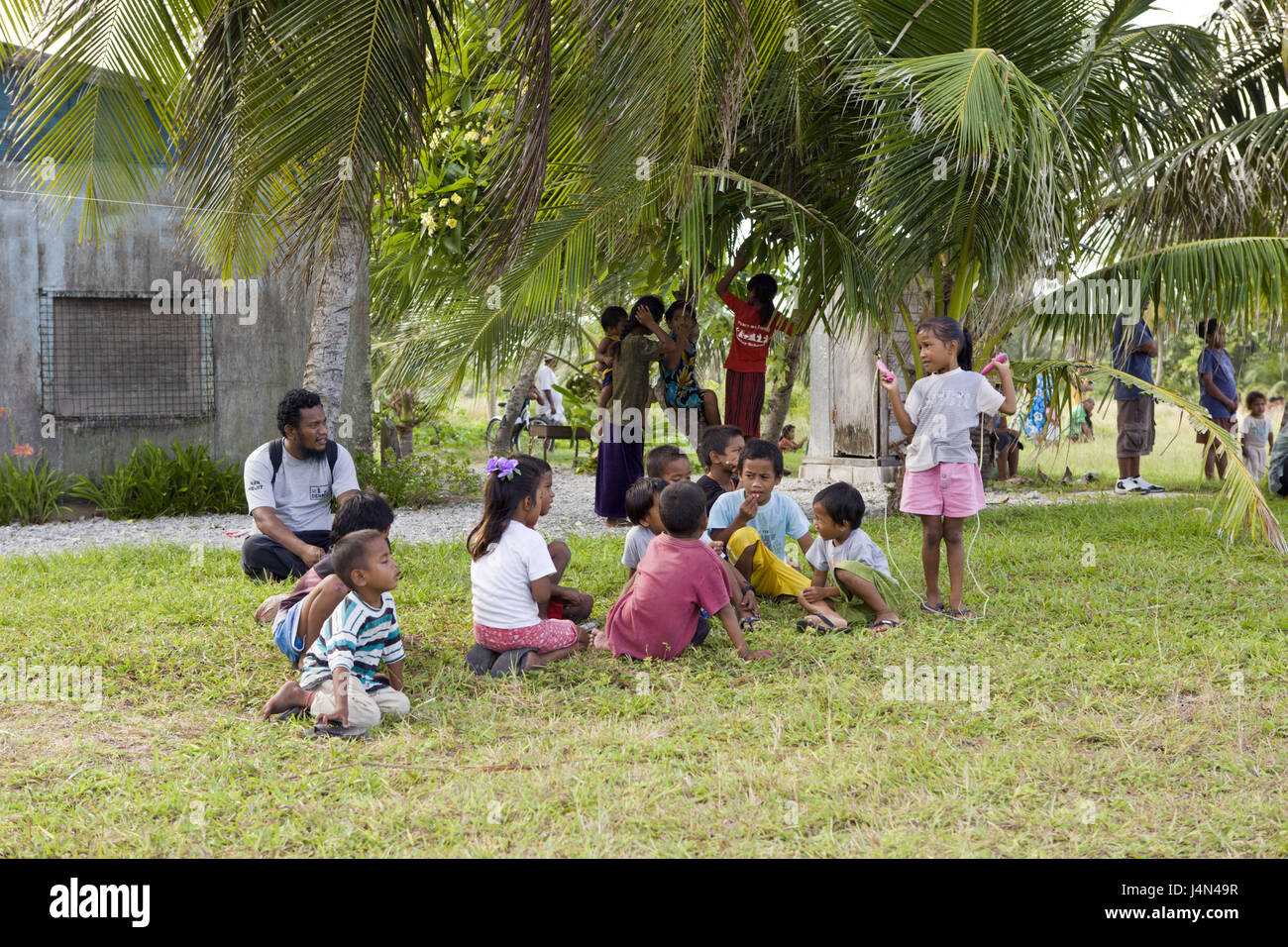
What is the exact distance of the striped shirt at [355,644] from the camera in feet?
13.1

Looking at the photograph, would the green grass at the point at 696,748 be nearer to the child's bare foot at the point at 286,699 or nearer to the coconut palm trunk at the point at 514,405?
the child's bare foot at the point at 286,699

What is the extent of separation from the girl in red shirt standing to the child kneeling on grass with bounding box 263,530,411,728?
510 cm

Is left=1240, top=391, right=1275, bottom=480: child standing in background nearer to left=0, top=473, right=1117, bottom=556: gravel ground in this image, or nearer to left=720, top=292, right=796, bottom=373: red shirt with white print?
left=0, top=473, right=1117, bottom=556: gravel ground

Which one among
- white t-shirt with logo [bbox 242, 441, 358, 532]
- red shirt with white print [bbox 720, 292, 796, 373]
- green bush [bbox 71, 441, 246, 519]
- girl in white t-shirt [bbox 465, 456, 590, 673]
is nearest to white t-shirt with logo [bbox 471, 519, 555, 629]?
girl in white t-shirt [bbox 465, 456, 590, 673]

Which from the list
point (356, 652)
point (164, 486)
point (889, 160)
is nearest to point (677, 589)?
point (356, 652)

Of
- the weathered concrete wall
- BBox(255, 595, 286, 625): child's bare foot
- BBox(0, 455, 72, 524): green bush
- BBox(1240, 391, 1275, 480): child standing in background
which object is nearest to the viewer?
BBox(255, 595, 286, 625): child's bare foot

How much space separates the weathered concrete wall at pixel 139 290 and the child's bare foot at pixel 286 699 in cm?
586

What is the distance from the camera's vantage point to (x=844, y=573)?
539 centimetres

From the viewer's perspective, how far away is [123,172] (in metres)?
4.82

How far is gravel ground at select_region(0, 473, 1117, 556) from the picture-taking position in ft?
27.0

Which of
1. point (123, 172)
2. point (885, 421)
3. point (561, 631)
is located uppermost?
point (123, 172)
